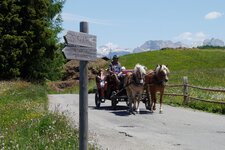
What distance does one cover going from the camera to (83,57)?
23.2 ft

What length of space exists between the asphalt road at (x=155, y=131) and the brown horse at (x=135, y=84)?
612 mm

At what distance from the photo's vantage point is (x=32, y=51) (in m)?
42.9

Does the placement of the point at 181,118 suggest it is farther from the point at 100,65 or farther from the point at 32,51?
the point at 100,65

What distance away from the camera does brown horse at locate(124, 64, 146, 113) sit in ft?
63.1

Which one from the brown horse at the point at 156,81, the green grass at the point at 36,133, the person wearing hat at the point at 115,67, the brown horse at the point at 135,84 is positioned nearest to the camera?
the green grass at the point at 36,133

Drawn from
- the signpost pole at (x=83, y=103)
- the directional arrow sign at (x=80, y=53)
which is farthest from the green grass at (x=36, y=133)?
the directional arrow sign at (x=80, y=53)

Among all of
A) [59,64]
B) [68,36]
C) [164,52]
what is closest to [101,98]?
[68,36]

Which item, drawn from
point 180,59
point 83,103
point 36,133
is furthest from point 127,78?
point 180,59

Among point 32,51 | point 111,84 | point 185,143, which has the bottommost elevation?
point 185,143

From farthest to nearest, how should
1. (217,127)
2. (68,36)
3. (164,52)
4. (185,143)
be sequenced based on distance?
(164,52) < (217,127) < (185,143) < (68,36)

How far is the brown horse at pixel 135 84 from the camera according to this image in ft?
63.1

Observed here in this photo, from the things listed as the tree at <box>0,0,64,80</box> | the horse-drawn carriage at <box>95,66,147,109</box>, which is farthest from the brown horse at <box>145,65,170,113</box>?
the tree at <box>0,0,64,80</box>

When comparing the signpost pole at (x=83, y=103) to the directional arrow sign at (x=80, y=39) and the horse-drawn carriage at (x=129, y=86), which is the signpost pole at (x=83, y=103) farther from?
the horse-drawn carriage at (x=129, y=86)

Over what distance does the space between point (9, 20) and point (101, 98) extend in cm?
2036
